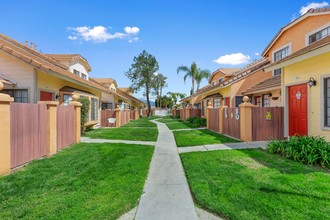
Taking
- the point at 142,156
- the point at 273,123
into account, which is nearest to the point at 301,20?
the point at 273,123

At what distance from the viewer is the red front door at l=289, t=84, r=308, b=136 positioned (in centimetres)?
880

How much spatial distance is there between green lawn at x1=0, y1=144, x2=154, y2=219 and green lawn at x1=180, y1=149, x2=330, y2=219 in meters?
1.37

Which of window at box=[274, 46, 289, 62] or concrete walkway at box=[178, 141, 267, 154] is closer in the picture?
concrete walkway at box=[178, 141, 267, 154]

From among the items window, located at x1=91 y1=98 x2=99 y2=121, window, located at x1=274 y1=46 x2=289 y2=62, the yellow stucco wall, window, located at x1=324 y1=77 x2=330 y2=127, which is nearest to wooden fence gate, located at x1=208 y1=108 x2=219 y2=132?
window, located at x1=274 y1=46 x2=289 y2=62

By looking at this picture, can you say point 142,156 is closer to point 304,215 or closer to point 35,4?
point 304,215

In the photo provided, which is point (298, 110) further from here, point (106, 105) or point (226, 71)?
point (106, 105)

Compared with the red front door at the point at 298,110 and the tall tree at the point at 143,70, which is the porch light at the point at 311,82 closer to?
the red front door at the point at 298,110

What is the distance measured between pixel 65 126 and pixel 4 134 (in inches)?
148

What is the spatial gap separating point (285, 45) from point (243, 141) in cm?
803

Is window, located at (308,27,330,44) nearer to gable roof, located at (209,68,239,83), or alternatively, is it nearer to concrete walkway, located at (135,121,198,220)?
concrete walkway, located at (135,121,198,220)

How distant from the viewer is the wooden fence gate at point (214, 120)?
1436 cm

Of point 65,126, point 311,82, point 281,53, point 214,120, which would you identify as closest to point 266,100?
point 281,53

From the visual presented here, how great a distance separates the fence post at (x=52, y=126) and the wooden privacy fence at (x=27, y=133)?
0.12m

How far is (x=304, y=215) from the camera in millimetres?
3260
